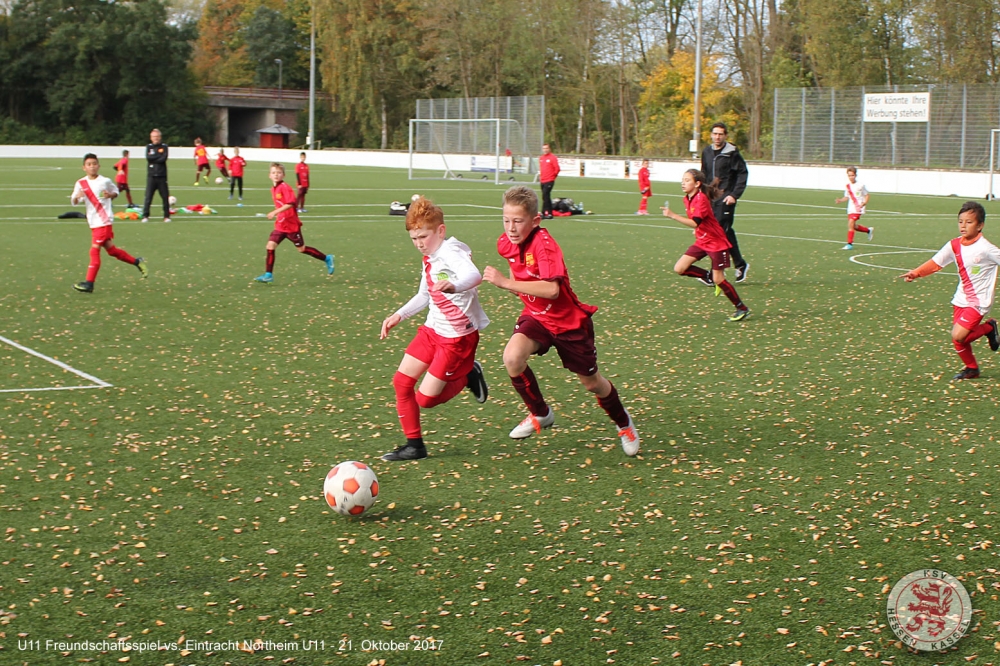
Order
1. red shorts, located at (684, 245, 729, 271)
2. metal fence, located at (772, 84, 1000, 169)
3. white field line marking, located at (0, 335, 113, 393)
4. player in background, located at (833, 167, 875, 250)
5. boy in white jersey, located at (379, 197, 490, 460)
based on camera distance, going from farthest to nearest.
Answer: metal fence, located at (772, 84, 1000, 169), player in background, located at (833, 167, 875, 250), red shorts, located at (684, 245, 729, 271), white field line marking, located at (0, 335, 113, 393), boy in white jersey, located at (379, 197, 490, 460)

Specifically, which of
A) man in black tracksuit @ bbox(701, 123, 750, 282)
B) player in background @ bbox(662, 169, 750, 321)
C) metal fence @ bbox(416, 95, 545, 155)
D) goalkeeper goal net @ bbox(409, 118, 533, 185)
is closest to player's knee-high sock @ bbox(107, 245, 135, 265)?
player in background @ bbox(662, 169, 750, 321)

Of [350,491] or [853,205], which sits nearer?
[350,491]

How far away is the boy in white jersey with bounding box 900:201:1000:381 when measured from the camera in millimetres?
9328

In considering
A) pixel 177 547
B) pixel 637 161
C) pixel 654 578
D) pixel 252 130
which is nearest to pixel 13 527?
pixel 177 547

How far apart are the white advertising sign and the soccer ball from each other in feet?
131

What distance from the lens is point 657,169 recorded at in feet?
170

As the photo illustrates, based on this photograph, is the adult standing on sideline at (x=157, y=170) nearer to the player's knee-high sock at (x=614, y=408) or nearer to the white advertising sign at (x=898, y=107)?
the player's knee-high sock at (x=614, y=408)

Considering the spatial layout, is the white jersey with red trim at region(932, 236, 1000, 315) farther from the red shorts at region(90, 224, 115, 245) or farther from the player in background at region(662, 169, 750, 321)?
the red shorts at region(90, 224, 115, 245)

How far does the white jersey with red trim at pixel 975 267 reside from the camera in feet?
30.7

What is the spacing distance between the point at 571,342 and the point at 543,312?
262mm

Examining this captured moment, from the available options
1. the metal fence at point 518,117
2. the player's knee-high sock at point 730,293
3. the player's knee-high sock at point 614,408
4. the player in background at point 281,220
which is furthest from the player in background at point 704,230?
the metal fence at point 518,117

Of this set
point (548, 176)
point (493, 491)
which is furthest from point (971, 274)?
point (548, 176)

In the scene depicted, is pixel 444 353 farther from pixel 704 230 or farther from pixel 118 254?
pixel 118 254

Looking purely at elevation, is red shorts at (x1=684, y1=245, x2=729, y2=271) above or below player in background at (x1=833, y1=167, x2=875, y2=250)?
below
